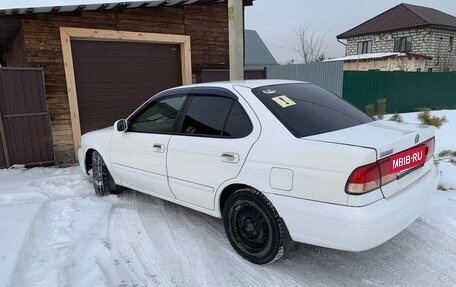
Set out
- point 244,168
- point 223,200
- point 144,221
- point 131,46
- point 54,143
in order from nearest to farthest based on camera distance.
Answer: point 244,168 → point 223,200 → point 144,221 → point 54,143 → point 131,46

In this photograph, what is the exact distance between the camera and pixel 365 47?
34062 mm

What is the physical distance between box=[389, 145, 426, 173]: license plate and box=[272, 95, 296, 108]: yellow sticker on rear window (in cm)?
98

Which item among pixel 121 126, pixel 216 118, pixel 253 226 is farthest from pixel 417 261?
pixel 121 126

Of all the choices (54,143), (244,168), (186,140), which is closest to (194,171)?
(186,140)

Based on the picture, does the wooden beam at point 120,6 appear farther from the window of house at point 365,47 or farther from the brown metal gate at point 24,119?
the window of house at point 365,47

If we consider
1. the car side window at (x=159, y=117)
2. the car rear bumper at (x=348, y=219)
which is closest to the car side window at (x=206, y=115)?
the car side window at (x=159, y=117)

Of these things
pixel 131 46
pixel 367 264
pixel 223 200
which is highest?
pixel 131 46

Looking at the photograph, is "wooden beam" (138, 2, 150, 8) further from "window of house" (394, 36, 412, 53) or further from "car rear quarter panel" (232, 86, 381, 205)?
"window of house" (394, 36, 412, 53)

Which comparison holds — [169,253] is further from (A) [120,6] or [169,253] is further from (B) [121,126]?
(A) [120,6]

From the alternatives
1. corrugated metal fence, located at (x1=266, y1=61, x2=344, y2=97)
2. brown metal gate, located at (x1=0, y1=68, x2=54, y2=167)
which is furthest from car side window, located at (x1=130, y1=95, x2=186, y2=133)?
corrugated metal fence, located at (x1=266, y1=61, x2=344, y2=97)

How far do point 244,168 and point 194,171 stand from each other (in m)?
0.67

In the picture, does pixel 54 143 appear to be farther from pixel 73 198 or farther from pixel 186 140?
pixel 186 140

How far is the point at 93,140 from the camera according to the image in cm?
493

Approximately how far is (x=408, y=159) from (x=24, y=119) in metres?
6.52
